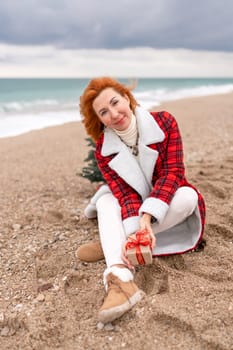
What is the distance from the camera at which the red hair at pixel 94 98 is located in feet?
9.07

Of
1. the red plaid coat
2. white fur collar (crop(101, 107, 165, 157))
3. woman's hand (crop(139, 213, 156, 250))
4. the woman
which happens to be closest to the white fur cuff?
the woman

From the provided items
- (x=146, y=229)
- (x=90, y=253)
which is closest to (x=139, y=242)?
(x=146, y=229)

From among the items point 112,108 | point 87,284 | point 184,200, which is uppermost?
point 112,108

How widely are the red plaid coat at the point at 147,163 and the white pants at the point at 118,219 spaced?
6cm

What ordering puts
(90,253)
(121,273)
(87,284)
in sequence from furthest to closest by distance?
(90,253)
(87,284)
(121,273)

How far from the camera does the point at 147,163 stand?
2822mm

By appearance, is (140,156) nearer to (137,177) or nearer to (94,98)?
(137,177)

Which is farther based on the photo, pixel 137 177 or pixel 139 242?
pixel 137 177

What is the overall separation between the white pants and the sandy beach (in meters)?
0.25

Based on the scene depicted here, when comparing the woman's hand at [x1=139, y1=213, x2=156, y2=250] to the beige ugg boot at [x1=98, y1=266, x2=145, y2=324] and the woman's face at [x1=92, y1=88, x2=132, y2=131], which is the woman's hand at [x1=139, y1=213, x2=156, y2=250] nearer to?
the beige ugg boot at [x1=98, y1=266, x2=145, y2=324]

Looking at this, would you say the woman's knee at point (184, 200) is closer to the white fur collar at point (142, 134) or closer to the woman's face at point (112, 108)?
the white fur collar at point (142, 134)

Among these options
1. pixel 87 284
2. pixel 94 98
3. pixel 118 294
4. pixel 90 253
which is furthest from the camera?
pixel 90 253

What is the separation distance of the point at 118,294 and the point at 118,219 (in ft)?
1.96

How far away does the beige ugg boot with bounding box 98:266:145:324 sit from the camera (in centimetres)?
218
